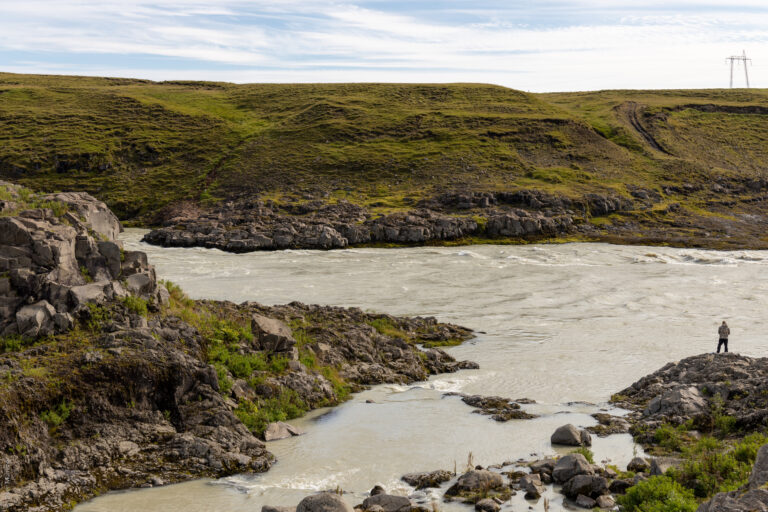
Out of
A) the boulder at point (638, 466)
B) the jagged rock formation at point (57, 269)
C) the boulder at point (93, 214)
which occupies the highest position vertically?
the boulder at point (93, 214)

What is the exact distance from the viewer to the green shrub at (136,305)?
83.4 feet

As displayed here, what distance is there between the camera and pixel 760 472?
13.2 metres

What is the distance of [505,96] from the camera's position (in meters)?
162

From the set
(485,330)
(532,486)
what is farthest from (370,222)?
(532,486)

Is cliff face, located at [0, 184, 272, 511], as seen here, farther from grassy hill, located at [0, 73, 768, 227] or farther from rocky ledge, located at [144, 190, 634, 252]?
grassy hill, located at [0, 73, 768, 227]

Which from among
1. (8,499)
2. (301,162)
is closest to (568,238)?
(301,162)

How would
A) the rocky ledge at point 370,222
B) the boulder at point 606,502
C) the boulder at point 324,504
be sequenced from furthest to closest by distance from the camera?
the rocky ledge at point 370,222 < the boulder at point 606,502 < the boulder at point 324,504

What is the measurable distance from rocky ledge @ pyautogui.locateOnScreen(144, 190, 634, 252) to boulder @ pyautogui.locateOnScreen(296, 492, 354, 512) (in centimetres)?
6897

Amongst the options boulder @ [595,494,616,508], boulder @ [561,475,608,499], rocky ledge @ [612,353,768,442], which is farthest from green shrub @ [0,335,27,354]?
rocky ledge @ [612,353,768,442]

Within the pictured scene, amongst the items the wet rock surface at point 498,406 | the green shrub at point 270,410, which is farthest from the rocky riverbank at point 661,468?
the green shrub at point 270,410

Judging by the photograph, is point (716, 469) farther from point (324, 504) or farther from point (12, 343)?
point (12, 343)

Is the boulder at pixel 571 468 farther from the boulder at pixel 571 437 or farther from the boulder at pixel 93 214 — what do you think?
the boulder at pixel 93 214

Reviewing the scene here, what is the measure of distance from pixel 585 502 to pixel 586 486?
616 mm

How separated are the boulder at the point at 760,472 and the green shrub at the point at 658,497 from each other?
81.0 inches
